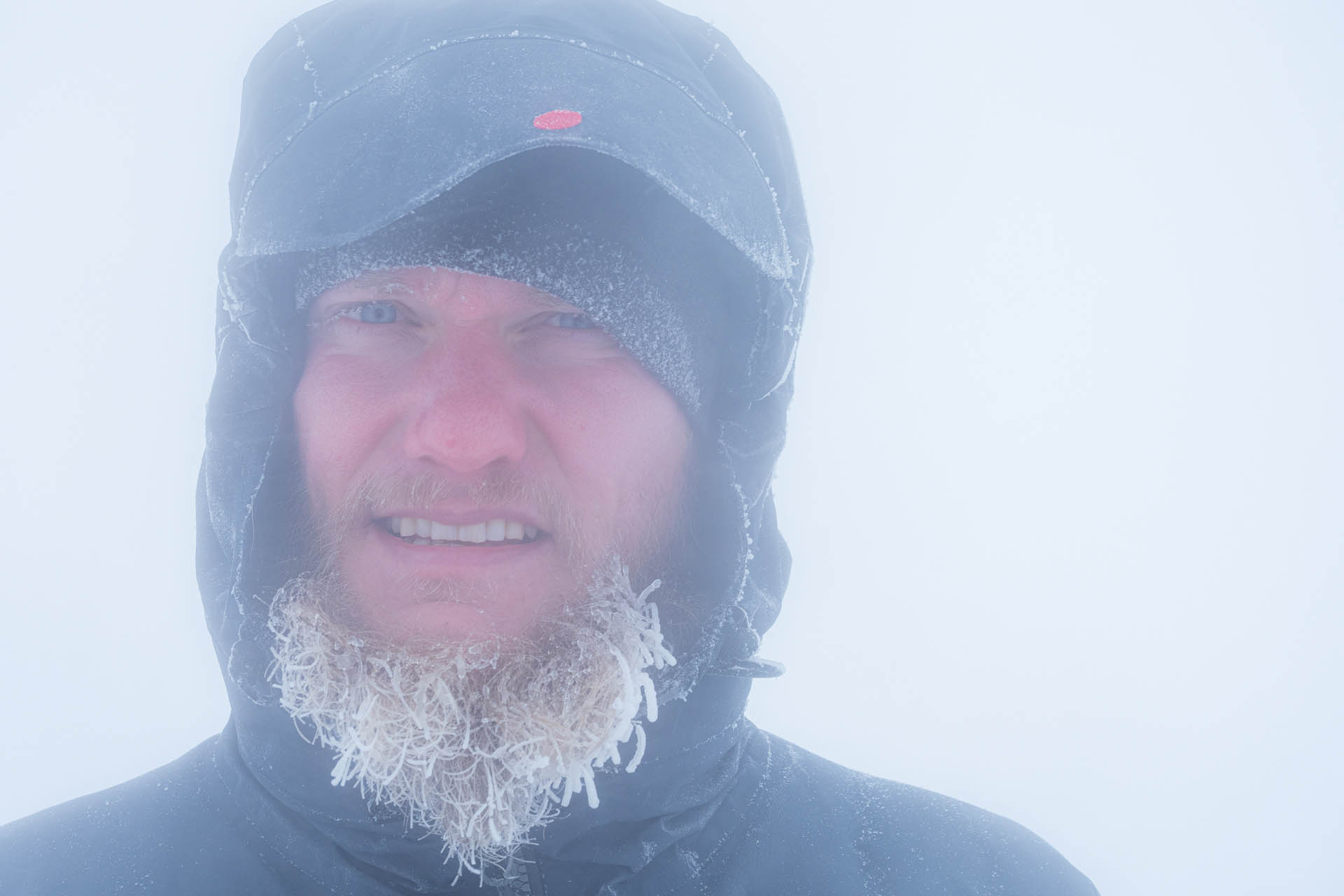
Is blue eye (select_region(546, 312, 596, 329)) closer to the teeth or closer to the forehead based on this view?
the forehead

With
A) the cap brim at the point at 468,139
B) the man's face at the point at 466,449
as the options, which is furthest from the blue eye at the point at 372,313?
the cap brim at the point at 468,139

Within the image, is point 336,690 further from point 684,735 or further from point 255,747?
point 684,735

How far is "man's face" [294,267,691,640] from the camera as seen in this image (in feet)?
4.65

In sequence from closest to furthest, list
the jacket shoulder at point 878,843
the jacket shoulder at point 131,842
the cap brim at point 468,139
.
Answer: the cap brim at point 468,139, the jacket shoulder at point 131,842, the jacket shoulder at point 878,843

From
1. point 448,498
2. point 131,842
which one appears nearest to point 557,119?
point 448,498

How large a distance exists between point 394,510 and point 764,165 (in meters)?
0.92

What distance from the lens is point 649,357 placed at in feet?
4.87

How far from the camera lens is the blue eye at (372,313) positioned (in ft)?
4.87

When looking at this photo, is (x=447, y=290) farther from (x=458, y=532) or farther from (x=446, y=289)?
(x=458, y=532)

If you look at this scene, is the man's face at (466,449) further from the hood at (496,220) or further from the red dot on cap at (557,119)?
the red dot on cap at (557,119)

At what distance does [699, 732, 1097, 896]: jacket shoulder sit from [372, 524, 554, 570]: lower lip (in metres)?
0.64

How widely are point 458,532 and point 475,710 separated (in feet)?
0.94

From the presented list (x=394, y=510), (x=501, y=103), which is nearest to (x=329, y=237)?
(x=501, y=103)

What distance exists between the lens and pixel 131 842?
1.45 m
